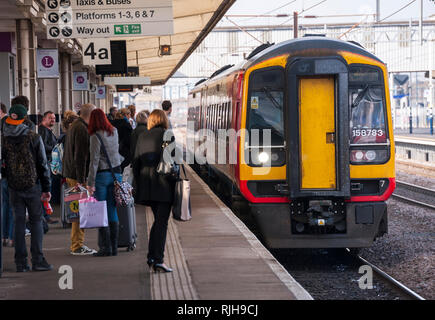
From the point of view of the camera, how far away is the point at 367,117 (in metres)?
10.9

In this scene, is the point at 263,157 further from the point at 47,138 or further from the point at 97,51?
the point at 97,51

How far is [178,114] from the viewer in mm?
96312

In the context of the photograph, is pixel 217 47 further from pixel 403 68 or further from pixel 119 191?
pixel 119 191

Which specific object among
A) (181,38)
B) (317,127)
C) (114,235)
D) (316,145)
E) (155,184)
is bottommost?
(114,235)

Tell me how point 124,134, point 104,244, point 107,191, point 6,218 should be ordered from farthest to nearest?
1. point 124,134
2. point 6,218
3. point 104,244
4. point 107,191

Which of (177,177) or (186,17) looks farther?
(186,17)

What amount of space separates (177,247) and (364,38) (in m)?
45.5

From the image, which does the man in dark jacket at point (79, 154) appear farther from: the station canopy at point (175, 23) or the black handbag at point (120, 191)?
the station canopy at point (175, 23)

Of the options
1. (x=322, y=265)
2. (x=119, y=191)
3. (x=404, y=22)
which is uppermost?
(x=404, y=22)

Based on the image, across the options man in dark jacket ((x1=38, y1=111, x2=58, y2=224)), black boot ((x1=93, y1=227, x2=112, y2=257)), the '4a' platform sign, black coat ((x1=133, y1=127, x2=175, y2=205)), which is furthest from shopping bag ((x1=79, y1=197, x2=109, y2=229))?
the '4a' platform sign

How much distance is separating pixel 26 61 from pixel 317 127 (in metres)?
8.19

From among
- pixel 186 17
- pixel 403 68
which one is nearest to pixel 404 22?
pixel 403 68

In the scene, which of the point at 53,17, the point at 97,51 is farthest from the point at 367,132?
the point at 97,51

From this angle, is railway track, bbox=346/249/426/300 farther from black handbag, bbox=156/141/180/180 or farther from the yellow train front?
black handbag, bbox=156/141/180/180
